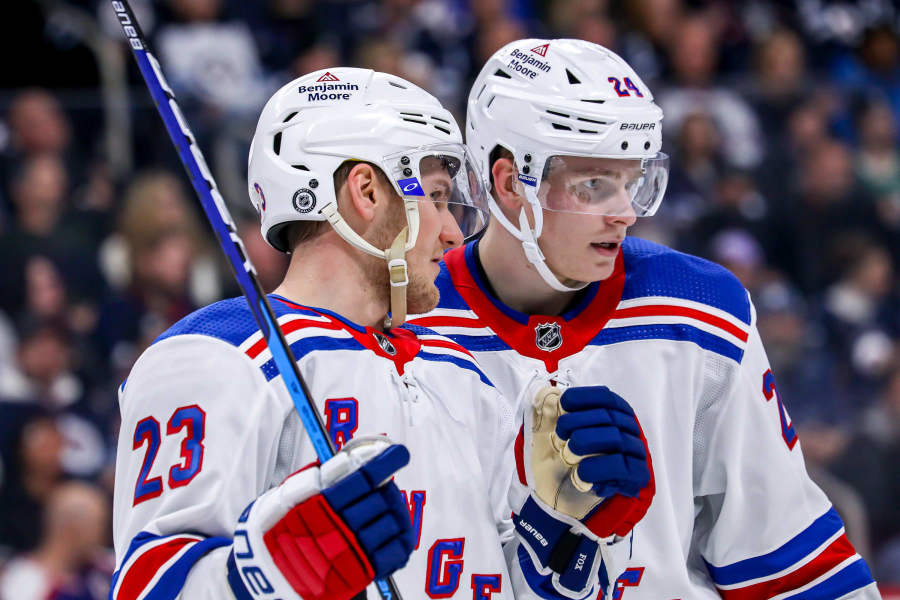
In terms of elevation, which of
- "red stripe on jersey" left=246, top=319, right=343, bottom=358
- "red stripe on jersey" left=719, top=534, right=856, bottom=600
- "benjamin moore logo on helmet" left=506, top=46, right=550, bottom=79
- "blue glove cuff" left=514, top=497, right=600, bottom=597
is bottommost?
"red stripe on jersey" left=719, top=534, right=856, bottom=600

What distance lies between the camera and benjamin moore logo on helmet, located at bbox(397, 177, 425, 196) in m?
1.96

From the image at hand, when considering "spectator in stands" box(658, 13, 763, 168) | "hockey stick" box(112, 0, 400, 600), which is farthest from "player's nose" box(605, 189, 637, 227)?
"spectator in stands" box(658, 13, 763, 168)

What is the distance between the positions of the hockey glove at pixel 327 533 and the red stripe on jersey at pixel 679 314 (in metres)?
0.83

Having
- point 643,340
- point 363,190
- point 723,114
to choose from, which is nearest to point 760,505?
point 643,340

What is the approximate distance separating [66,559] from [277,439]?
7.24 ft

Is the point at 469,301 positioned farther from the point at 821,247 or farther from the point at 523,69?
the point at 821,247

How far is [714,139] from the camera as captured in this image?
443cm

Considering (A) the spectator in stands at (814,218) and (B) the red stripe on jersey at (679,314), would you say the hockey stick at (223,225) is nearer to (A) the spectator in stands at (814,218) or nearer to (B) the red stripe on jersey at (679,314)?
(B) the red stripe on jersey at (679,314)

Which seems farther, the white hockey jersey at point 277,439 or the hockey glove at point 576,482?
the hockey glove at point 576,482

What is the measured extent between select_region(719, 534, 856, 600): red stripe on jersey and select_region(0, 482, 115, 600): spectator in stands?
2098 mm

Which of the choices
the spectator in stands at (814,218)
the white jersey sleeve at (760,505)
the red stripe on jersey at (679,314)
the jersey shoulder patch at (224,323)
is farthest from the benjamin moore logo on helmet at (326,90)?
the spectator in stands at (814,218)

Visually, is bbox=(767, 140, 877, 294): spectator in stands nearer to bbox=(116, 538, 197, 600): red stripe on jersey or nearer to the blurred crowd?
the blurred crowd

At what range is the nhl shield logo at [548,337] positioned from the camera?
7.55 feet

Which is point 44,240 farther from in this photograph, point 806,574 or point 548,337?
point 806,574
